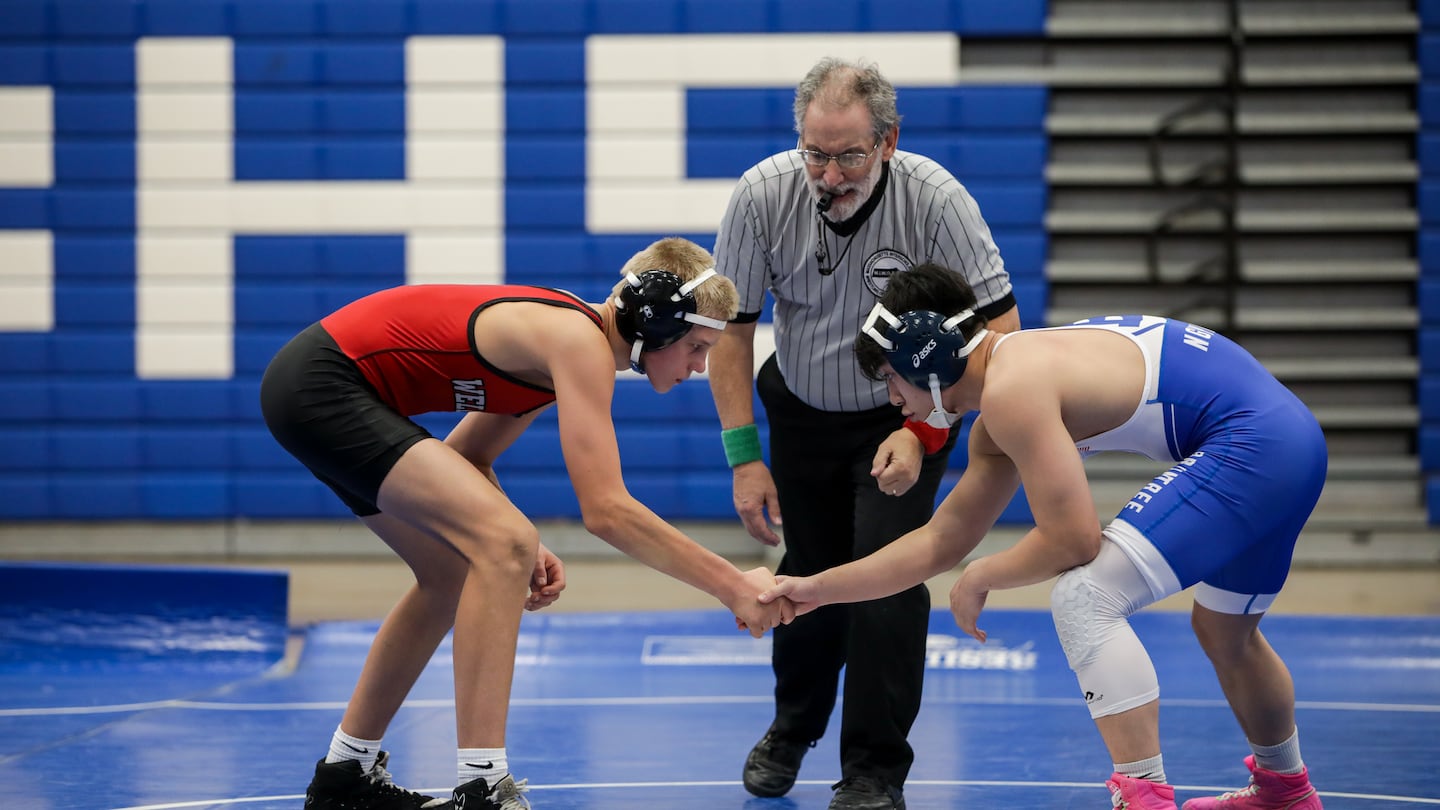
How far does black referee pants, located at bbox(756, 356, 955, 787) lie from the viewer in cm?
319

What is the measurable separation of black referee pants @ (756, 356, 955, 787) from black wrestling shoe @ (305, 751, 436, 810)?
944mm

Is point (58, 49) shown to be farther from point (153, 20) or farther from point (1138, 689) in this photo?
point (1138, 689)

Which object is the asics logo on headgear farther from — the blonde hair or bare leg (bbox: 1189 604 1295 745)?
bare leg (bbox: 1189 604 1295 745)

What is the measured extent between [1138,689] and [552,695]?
2571 millimetres

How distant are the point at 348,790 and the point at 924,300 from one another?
1536 millimetres

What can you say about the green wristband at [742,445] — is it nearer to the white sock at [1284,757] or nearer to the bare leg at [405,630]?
the bare leg at [405,630]

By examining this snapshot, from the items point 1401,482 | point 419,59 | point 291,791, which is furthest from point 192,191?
point 1401,482

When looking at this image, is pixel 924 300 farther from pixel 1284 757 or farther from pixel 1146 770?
pixel 1284 757

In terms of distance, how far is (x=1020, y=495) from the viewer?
24.2 ft

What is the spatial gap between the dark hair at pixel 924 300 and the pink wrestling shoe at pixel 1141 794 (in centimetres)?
83

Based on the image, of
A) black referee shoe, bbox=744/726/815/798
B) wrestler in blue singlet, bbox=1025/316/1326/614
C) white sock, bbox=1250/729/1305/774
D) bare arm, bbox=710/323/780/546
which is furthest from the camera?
bare arm, bbox=710/323/780/546

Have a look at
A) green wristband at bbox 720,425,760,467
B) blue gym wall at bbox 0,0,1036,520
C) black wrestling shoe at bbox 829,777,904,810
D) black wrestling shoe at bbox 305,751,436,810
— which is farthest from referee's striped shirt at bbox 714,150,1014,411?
blue gym wall at bbox 0,0,1036,520

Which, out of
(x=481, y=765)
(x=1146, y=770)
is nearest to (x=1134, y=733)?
(x=1146, y=770)

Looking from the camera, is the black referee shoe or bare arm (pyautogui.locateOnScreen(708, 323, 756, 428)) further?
bare arm (pyautogui.locateOnScreen(708, 323, 756, 428))
